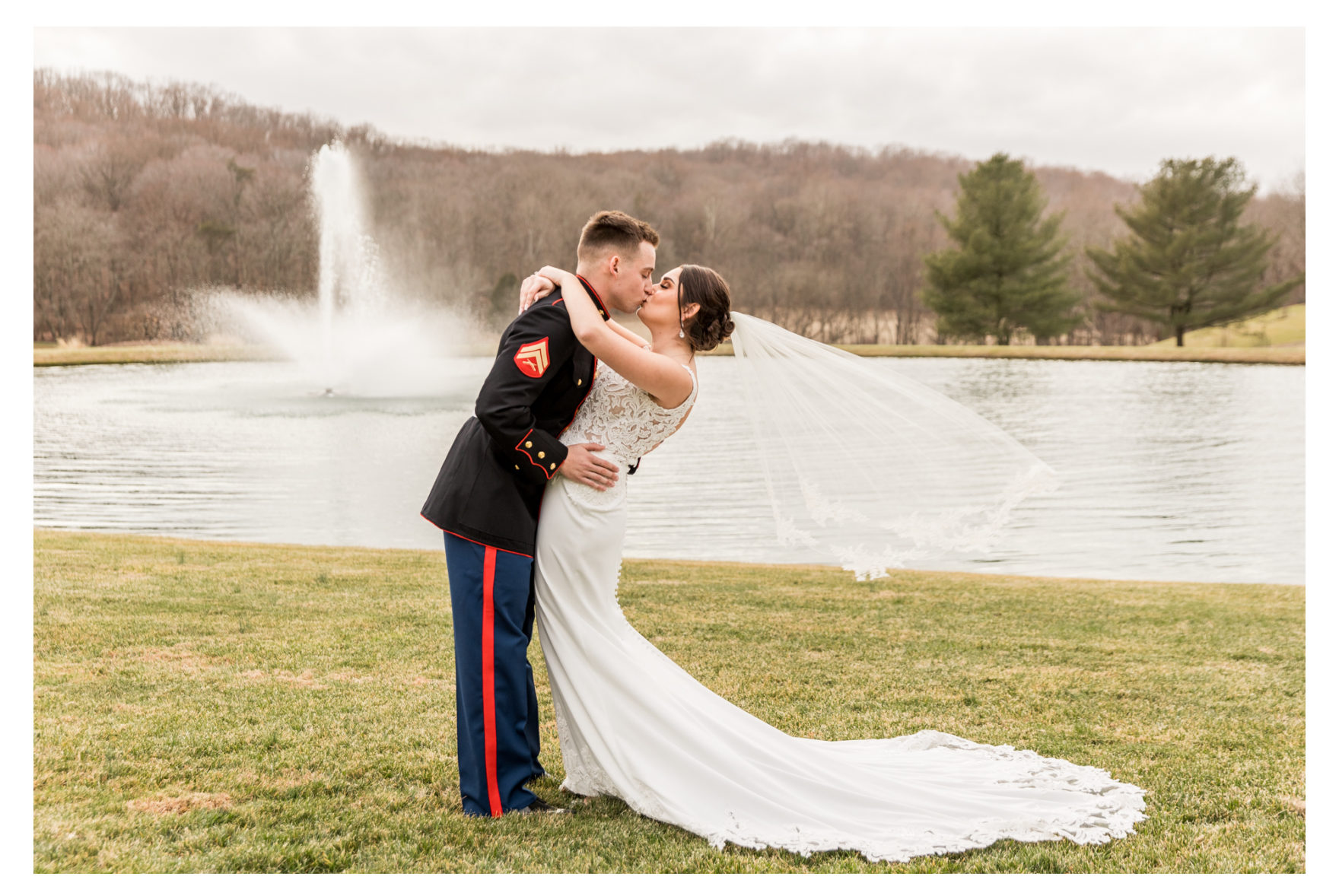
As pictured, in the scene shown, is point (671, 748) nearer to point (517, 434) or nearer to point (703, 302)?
point (517, 434)

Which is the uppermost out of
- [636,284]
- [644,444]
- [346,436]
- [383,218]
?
[383,218]

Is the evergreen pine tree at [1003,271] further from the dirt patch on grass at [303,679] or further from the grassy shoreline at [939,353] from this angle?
the dirt patch on grass at [303,679]

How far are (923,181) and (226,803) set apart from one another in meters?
Answer: 59.0

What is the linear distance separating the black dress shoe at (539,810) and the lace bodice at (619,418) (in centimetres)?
121

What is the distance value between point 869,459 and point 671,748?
1.69 metres

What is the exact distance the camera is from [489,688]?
3.45 metres

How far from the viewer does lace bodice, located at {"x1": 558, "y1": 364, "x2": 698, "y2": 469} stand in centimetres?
351

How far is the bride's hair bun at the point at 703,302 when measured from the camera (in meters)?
3.47

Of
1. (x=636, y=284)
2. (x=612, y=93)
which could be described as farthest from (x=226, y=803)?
(x=612, y=93)

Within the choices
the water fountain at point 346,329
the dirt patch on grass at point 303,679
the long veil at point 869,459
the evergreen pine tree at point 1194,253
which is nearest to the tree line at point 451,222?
the evergreen pine tree at point 1194,253

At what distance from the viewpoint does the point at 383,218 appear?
167ft

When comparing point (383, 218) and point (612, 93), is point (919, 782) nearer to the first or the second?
point (383, 218)

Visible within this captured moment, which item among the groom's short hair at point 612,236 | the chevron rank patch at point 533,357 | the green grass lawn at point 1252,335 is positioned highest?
the green grass lawn at point 1252,335

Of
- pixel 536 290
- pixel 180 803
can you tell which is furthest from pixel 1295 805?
pixel 180 803
